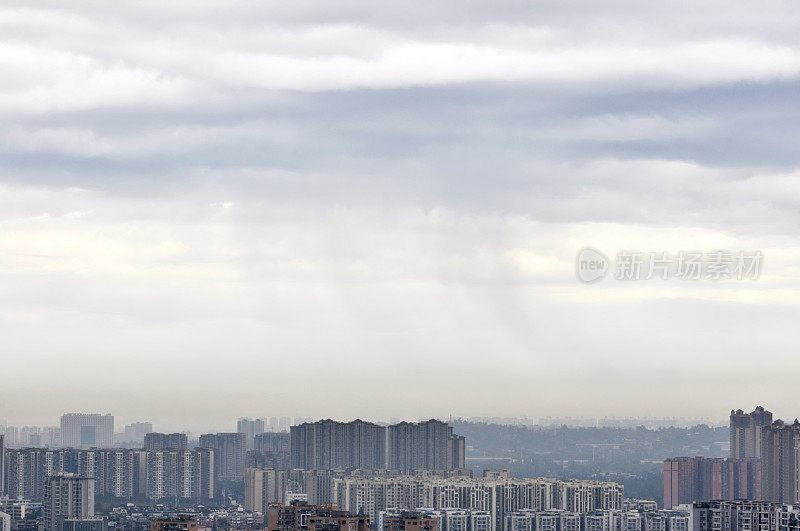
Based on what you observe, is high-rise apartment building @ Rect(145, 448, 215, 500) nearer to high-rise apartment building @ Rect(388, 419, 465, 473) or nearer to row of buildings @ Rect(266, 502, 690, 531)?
high-rise apartment building @ Rect(388, 419, 465, 473)

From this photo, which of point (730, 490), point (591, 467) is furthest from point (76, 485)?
point (591, 467)

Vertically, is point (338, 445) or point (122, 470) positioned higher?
point (338, 445)

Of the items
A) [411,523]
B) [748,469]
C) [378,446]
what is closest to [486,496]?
[748,469]

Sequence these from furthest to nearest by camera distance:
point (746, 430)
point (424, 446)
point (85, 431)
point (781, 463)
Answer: point (85, 431) → point (424, 446) → point (746, 430) → point (781, 463)

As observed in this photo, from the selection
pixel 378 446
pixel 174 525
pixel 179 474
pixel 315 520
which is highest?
pixel 378 446

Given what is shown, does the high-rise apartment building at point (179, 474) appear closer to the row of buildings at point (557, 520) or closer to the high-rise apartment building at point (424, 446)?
the high-rise apartment building at point (424, 446)

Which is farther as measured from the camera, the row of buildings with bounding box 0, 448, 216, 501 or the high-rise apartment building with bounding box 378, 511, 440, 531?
the row of buildings with bounding box 0, 448, 216, 501

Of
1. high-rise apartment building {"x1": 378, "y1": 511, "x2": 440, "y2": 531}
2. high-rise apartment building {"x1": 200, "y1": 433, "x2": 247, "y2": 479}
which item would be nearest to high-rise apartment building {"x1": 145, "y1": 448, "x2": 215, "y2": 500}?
high-rise apartment building {"x1": 200, "y1": 433, "x2": 247, "y2": 479}

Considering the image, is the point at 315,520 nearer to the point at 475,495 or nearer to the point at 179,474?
the point at 475,495

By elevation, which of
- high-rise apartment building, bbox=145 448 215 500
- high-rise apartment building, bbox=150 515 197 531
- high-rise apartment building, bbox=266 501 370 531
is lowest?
high-rise apartment building, bbox=145 448 215 500
